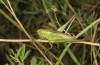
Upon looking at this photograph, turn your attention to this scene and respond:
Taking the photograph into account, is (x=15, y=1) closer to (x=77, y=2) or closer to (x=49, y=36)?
(x=77, y=2)

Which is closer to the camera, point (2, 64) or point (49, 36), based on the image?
point (49, 36)

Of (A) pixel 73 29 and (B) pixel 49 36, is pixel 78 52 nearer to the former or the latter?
(A) pixel 73 29

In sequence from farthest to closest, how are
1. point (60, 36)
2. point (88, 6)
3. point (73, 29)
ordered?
point (88, 6), point (73, 29), point (60, 36)

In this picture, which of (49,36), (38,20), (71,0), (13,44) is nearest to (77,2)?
(71,0)

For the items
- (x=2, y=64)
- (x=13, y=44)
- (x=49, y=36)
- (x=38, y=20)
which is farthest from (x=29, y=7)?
(x=49, y=36)

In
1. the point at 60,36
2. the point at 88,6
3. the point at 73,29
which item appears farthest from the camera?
the point at 88,6

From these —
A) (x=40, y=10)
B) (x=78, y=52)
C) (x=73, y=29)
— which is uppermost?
(x=40, y=10)

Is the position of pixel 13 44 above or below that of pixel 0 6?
below

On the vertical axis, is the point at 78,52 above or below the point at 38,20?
below

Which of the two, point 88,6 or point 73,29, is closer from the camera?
point 73,29
